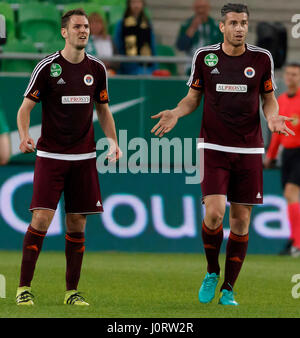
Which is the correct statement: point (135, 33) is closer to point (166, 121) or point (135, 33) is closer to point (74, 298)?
point (166, 121)

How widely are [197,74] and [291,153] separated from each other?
5.09m

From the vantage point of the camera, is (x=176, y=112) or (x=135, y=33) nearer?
(x=176, y=112)

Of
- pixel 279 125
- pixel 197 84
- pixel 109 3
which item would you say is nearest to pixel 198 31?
pixel 109 3

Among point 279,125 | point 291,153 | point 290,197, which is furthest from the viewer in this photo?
point 291,153

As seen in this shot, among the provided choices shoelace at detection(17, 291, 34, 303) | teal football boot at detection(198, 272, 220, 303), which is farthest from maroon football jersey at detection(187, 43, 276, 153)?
shoelace at detection(17, 291, 34, 303)

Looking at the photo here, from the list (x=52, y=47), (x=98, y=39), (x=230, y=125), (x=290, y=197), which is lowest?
(x=290, y=197)

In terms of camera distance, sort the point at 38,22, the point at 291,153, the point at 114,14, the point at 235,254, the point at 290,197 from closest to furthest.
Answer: the point at 235,254, the point at 290,197, the point at 291,153, the point at 38,22, the point at 114,14

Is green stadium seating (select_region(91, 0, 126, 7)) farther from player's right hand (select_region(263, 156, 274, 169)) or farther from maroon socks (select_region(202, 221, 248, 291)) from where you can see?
maroon socks (select_region(202, 221, 248, 291))

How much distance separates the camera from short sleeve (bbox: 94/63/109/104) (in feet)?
26.0

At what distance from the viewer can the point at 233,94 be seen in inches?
309

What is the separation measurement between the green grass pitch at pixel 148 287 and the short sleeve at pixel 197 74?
70.5 inches

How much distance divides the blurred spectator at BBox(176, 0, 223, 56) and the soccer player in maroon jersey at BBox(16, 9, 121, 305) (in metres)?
5.91

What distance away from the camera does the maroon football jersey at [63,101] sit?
25.4 ft

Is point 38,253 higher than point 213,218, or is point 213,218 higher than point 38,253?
point 213,218
